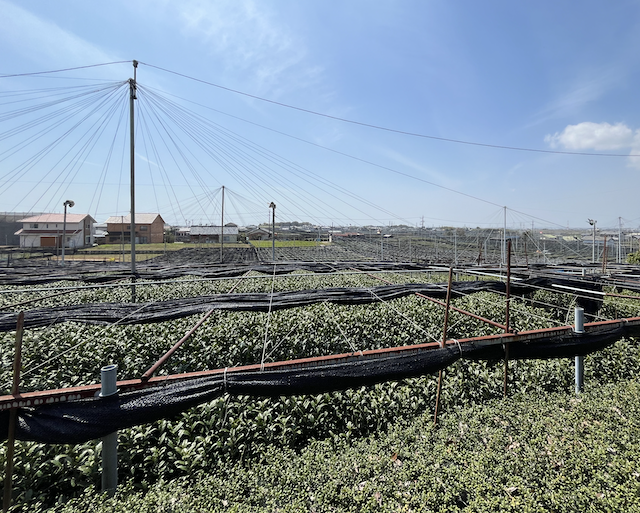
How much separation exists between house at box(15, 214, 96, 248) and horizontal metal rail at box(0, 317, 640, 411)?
4026 centimetres

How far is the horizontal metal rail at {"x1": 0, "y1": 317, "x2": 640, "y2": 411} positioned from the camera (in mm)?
2215

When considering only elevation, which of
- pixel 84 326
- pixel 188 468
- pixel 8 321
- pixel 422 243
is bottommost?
pixel 188 468

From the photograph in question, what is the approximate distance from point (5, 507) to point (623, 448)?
5.10 meters

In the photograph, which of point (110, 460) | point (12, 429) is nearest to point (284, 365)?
point (110, 460)

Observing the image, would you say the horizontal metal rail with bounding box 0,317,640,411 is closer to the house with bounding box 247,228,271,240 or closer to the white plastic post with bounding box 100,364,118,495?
the white plastic post with bounding box 100,364,118,495

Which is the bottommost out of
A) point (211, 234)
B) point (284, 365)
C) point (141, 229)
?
point (284, 365)

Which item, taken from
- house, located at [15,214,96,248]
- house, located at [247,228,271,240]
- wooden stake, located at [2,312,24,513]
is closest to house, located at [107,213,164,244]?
house, located at [15,214,96,248]

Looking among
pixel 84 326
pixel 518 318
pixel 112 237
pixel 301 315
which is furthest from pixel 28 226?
pixel 518 318

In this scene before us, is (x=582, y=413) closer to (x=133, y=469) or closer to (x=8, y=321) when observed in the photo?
(x=133, y=469)

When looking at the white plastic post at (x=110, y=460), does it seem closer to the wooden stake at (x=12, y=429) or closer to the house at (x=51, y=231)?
the wooden stake at (x=12, y=429)

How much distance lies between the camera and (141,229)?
44.8 metres

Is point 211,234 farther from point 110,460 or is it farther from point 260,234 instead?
point 110,460

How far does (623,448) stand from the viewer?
273cm

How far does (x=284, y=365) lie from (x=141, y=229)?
164 feet
